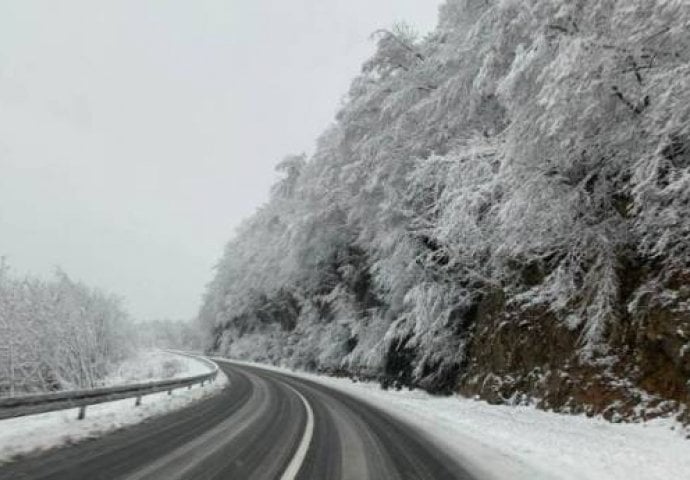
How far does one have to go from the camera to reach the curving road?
7.33m

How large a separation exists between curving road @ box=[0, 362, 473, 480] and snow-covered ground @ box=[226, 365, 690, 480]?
0.70 m

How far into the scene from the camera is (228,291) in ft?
252

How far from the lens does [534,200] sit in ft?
45.3

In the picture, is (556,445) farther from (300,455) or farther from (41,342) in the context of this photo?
(41,342)

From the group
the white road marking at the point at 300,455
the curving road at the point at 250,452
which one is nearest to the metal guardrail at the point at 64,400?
the curving road at the point at 250,452

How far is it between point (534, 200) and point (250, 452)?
8016 mm

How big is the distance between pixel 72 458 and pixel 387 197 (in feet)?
60.1

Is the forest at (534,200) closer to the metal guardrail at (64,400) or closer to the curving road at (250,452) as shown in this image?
the curving road at (250,452)

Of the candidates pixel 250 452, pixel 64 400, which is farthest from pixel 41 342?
pixel 250 452

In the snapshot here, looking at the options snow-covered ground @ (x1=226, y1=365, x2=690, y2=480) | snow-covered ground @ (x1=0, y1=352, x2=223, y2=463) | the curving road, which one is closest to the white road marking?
the curving road

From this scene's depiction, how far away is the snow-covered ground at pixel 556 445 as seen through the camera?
338 inches

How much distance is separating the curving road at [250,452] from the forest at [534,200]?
14.8 feet

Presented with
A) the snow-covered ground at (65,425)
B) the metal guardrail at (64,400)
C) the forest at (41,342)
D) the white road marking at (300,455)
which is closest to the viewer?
Result: the white road marking at (300,455)

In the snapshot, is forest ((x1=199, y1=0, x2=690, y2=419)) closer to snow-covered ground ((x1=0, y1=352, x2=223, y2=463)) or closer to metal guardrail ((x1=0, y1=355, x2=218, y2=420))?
snow-covered ground ((x1=0, y1=352, x2=223, y2=463))
